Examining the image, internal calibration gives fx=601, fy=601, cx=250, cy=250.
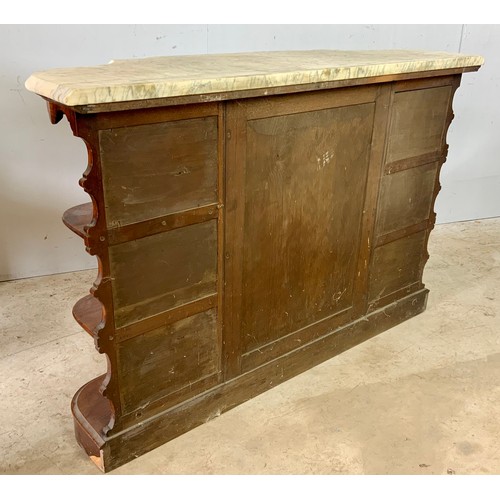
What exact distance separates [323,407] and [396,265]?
2.86ft

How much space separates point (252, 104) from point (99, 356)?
1.40 m

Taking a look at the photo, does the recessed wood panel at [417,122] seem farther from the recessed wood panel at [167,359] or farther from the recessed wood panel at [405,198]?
the recessed wood panel at [167,359]

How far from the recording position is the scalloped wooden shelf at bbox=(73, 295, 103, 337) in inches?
79.6

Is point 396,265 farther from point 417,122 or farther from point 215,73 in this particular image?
point 215,73

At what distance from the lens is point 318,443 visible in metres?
2.23

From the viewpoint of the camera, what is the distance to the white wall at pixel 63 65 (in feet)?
9.96

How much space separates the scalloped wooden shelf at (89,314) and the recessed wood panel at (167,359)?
132 mm

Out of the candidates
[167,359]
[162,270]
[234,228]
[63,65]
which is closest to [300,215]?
[234,228]

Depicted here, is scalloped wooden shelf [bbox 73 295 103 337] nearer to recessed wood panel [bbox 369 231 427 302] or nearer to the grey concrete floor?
the grey concrete floor

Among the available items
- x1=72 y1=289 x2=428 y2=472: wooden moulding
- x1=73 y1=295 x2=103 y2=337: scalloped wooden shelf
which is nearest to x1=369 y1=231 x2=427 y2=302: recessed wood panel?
x1=72 y1=289 x2=428 y2=472: wooden moulding

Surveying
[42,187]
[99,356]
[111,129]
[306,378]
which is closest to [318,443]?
[306,378]

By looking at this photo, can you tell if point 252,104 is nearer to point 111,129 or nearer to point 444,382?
point 111,129

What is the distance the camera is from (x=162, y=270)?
78.5 inches

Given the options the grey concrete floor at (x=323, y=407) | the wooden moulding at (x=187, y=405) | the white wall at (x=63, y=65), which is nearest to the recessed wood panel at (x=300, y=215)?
the wooden moulding at (x=187, y=405)
